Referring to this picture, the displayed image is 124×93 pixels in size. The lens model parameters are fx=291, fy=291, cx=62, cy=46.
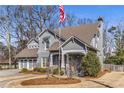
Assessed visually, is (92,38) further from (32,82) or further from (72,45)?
(32,82)

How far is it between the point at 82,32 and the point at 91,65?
27.1ft

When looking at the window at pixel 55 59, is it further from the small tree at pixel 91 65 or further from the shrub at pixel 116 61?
the shrub at pixel 116 61

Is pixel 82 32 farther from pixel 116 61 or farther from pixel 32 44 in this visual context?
pixel 32 44

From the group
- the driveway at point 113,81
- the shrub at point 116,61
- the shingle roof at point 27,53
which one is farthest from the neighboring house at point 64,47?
the driveway at point 113,81

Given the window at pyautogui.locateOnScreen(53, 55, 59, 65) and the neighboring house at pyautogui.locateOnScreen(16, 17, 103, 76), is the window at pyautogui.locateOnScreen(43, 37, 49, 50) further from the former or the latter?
the window at pyautogui.locateOnScreen(53, 55, 59, 65)

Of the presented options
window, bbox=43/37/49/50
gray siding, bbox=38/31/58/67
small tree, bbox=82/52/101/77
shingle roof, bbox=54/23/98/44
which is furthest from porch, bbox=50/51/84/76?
window, bbox=43/37/49/50

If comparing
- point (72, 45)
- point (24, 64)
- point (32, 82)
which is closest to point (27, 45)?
point (24, 64)

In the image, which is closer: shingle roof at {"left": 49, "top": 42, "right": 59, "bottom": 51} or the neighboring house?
the neighboring house

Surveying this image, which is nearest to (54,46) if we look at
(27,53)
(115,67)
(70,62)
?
(70,62)

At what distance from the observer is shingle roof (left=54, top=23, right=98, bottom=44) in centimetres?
3383

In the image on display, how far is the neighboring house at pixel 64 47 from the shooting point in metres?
31.7

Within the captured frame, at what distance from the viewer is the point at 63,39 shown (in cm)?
3419

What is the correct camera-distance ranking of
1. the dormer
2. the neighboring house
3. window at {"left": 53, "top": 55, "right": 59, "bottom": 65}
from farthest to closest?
1. the dormer
2. window at {"left": 53, "top": 55, "right": 59, "bottom": 65}
3. the neighboring house

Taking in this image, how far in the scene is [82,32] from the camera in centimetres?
3538
